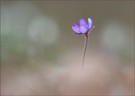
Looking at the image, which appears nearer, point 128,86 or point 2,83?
point 128,86

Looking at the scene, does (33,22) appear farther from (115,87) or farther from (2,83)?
(115,87)

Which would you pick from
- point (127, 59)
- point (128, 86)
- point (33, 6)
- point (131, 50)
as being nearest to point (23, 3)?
point (33, 6)

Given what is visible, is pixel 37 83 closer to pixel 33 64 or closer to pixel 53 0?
pixel 33 64

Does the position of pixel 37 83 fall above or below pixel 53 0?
below

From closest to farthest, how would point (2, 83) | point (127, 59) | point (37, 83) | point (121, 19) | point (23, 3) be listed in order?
1. point (37, 83)
2. point (2, 83)
3. point (127, 59)
4. point (23, 3)
5. point (121, 19)

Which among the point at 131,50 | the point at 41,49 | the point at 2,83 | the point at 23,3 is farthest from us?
the point at 23,3

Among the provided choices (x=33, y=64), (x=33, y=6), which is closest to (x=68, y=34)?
(x=33, y=6)
